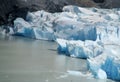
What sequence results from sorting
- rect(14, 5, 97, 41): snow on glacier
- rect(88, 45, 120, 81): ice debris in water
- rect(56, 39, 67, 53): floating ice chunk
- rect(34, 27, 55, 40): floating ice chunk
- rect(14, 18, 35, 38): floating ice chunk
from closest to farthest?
rect(88, 45, 120, 81): ice debris in water
rect(56, 39, 67, 53): floating ice chunk
rect(14, 5, 97, 41): snow on glacier
rect(34, 27, 55, 40): floating ice chunk
rect(14, 18, 35, 38): floating ice chunk

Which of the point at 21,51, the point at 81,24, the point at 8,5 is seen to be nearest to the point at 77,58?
the point at 21,51

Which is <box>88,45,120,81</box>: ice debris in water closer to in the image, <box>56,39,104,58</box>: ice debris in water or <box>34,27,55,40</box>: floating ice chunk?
<box>56,39,104,58</box>: ice debris in water

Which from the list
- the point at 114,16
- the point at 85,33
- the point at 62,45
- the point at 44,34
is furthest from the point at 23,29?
the point at 62,45

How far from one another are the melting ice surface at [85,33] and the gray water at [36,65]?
382 millimetres

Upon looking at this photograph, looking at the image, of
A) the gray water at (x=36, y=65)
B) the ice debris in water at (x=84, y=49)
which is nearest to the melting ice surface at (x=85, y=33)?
the ice debris in water at (x=84, y=49)

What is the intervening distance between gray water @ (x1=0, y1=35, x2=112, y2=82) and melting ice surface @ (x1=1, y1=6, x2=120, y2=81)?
382 millimetres

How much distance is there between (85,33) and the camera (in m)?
16.5

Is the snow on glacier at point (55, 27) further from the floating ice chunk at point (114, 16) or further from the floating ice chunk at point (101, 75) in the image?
the floating ice chunk at point (101, 75)

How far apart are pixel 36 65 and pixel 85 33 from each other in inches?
222

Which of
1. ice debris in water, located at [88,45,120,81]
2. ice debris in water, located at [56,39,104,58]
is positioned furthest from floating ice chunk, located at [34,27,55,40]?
ice debris in water, located at [88,45,120,81]

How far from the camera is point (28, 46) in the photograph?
15648mm

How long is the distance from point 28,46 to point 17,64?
176 inches

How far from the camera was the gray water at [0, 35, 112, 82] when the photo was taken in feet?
31.4

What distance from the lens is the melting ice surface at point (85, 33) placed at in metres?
9.78
